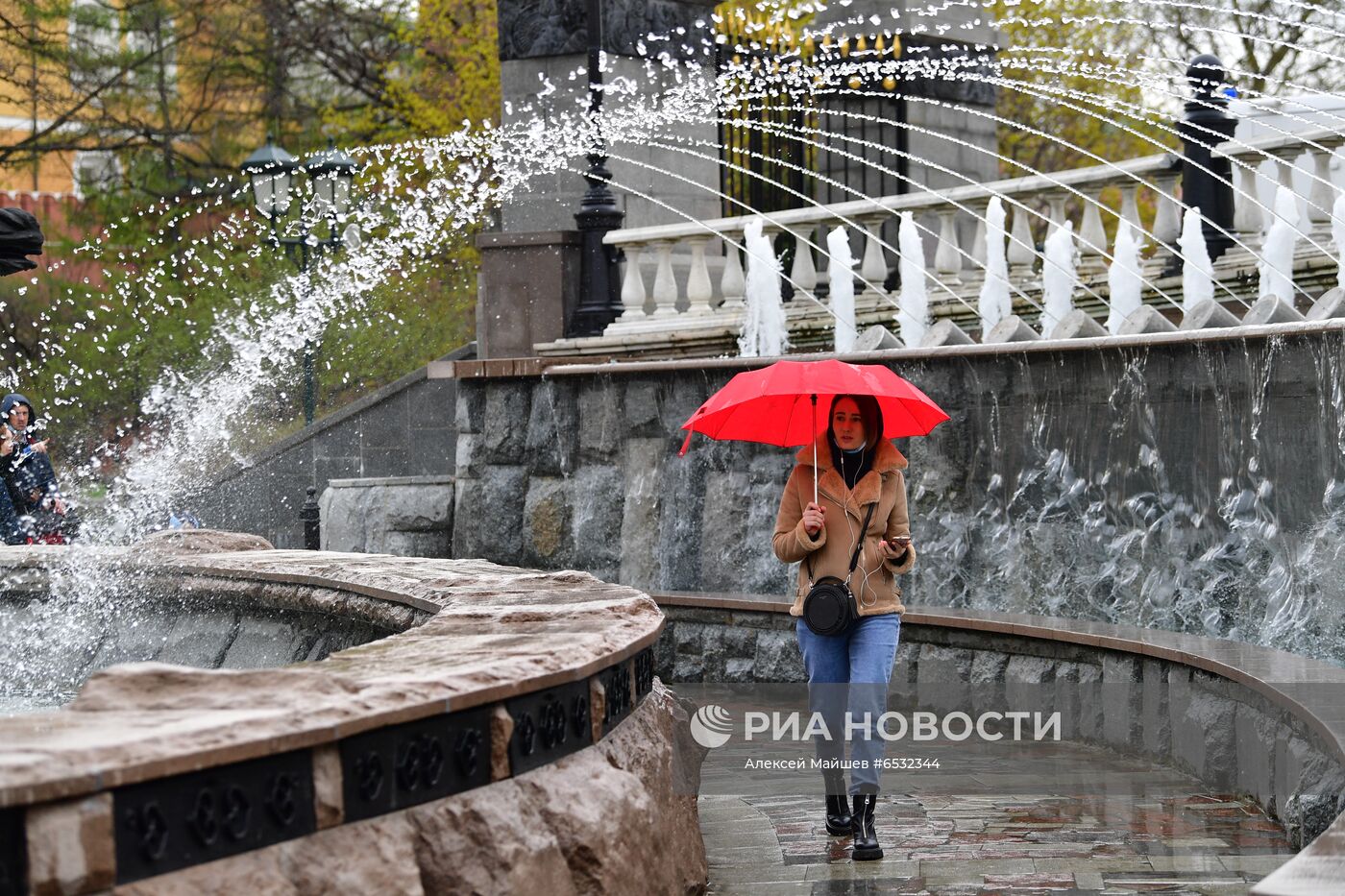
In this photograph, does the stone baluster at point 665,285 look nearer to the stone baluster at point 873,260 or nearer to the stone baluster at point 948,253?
the stone baluster at point 873,260

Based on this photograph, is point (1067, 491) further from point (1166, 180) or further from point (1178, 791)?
point (1166, 180)

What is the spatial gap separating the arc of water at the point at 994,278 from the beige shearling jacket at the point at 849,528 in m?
6.15

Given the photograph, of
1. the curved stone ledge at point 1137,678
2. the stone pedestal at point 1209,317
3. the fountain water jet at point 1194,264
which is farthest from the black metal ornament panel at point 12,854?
the fountain water jet at point 1194,264

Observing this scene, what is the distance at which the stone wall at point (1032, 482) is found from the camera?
8.62 metres

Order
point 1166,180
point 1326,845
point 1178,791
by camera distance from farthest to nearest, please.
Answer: point 1166,180 < point 1178,791 < point 1326,845

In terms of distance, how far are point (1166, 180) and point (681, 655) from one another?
179 inches

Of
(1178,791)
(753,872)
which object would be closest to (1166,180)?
(1178,791)

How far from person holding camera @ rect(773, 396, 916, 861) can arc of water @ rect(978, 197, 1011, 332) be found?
20.1 ft

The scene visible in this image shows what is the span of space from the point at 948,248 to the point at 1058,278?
147 cm

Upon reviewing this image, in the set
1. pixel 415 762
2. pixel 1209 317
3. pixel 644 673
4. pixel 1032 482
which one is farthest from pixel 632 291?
pixel 415 762

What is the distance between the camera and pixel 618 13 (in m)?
14.9

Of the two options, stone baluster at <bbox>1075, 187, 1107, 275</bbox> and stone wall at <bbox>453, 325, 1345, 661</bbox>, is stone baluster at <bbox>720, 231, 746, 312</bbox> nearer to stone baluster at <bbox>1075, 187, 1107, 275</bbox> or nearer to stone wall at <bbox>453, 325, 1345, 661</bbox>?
stone wall at <bbox>453, 325, 1345, 661</bbox>

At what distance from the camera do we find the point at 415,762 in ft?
13.3

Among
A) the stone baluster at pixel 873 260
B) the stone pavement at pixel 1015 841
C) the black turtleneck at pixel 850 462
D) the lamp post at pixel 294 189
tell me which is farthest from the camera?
the lamp post at pixel 294 189
